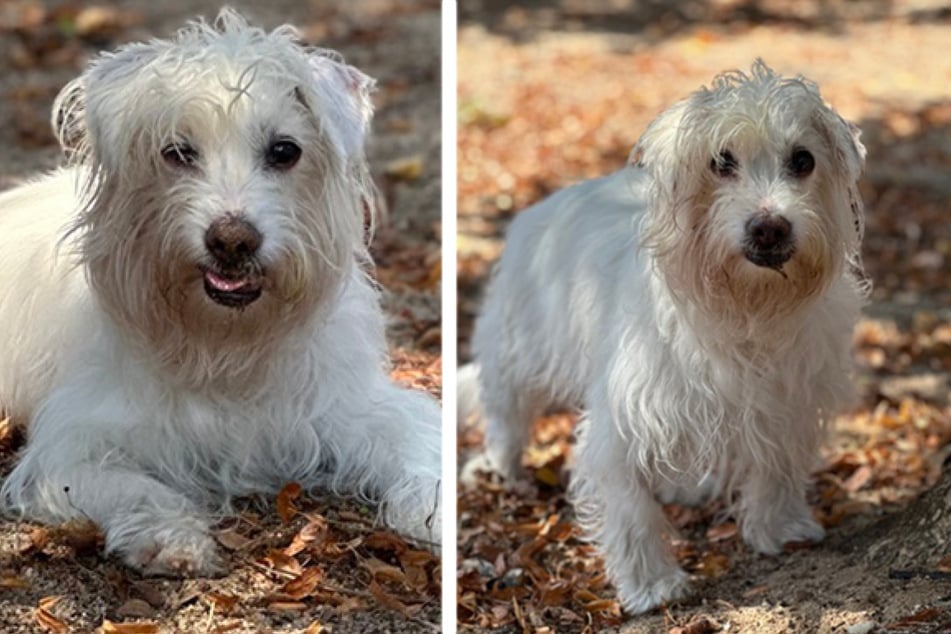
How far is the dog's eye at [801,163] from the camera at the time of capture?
459cm

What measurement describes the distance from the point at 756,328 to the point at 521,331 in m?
1.41

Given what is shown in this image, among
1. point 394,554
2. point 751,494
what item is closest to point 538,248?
point 751,494

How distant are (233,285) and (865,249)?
4.53 meters

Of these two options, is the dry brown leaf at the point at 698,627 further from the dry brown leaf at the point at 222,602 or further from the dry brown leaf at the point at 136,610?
the dry brown leaf at the point at 136,610

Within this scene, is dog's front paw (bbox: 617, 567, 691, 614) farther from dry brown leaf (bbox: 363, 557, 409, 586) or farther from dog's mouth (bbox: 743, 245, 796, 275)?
dog's mouth (bbox: 743, 245, 796, 275)

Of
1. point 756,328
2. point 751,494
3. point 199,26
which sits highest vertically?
point 199,26

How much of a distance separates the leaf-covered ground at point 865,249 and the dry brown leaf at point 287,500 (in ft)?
2.89

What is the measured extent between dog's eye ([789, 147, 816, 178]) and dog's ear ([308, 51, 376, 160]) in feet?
3.77

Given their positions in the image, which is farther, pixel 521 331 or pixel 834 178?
pixel 521 331

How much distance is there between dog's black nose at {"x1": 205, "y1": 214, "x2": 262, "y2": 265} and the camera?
416 centimetres

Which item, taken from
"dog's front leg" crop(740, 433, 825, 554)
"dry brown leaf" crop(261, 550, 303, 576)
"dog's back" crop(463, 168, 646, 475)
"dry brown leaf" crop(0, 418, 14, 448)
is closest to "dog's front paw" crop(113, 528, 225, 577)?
"dry brown leaf" crop(261, 550, 303, 576)

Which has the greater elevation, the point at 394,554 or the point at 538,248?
the point at 538,248

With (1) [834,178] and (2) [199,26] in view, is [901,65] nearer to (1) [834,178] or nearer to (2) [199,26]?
(1) [834,178]

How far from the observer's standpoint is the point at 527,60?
1115 cm
